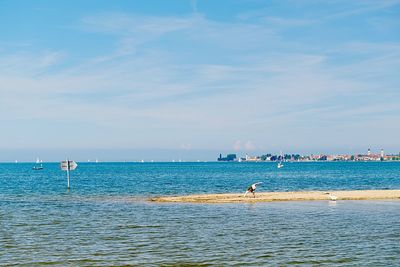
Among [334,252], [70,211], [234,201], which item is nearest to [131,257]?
[334,252]

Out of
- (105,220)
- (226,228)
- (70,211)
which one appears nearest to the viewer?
(226,228)

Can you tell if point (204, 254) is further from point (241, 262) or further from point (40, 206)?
point (40, 206)

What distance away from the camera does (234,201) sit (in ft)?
179

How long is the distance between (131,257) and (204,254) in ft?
11.4

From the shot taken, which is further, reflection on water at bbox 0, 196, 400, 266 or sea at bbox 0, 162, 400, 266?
reflection on water at bbox 0, 196, 400, 266

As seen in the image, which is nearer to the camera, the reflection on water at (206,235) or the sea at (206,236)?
the sea at (206,236)

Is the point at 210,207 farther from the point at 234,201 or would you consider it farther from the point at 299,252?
the point at 299,252

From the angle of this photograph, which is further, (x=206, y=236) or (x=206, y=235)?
(x=206, y=235)

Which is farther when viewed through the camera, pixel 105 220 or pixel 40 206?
pixel 40 206

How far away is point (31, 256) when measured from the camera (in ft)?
84.5

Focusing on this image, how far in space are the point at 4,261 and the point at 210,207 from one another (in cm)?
2647

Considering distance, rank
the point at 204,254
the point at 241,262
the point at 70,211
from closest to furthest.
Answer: the point at 241,262, the point at 204,254, the point at 70,211

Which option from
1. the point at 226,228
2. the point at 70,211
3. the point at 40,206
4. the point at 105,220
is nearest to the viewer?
the point at 226,228

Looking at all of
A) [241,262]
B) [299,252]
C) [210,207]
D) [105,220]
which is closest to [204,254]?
[241,262]
